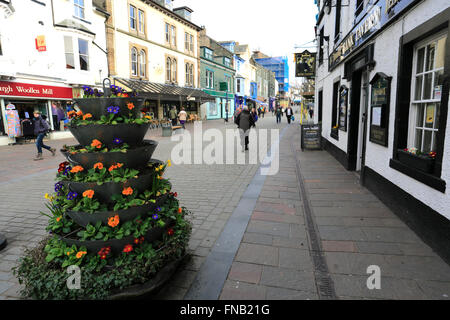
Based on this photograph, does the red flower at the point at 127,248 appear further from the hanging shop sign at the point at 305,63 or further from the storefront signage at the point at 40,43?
the storefront signage at the point at 40,43

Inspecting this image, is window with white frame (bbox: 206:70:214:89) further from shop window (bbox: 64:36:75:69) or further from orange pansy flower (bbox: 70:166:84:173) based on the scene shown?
orange pansy flower (bbox: 70:166:84:173)

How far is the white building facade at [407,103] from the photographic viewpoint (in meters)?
3.24

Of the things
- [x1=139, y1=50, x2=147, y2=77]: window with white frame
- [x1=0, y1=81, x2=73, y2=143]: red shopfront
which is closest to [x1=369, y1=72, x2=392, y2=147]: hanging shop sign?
[x1=0, y1=81, x2=73, y2=143]: red shopfront

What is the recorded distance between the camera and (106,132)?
247cm

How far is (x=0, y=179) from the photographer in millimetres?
7250

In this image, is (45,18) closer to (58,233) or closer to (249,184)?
(249,184)

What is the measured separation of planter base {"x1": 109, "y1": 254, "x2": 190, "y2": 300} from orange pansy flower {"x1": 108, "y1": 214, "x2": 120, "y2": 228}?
0.53 metres

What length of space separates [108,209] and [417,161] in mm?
3731

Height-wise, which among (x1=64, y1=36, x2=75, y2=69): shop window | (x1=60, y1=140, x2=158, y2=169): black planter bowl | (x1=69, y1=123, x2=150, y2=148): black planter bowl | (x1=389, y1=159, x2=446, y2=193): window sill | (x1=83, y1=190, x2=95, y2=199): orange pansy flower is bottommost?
(x1=389, y1=159, x2=446, y2=193): window sill

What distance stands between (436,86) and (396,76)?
0.90 m

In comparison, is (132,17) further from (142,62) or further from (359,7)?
(359,7)

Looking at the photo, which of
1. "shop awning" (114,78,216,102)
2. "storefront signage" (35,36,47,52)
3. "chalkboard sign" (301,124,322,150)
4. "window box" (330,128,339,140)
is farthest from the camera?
"shop awning" (114,78,216,102)

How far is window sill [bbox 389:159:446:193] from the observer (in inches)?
123
